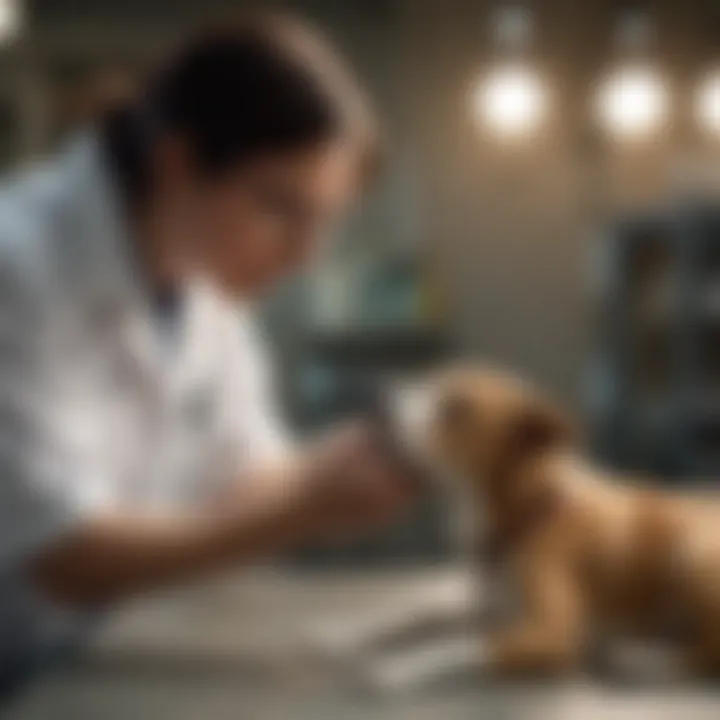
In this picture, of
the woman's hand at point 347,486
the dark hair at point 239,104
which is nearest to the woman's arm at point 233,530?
the woman's hand at point 347,486

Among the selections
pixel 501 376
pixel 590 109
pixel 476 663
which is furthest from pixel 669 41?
pixel 476 663

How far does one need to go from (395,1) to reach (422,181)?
0.25 feet

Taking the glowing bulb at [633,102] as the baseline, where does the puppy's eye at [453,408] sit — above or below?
below

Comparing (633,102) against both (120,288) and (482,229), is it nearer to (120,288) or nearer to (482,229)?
(482,229)

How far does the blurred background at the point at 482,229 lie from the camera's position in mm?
610

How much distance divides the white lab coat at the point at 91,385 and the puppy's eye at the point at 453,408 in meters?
0.07

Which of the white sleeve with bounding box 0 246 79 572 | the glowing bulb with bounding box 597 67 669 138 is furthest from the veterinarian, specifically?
the glowing bulb with bounding box 597 67 669 138

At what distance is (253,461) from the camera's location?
0.63 m

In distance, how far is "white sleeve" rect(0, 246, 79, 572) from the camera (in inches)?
23.6

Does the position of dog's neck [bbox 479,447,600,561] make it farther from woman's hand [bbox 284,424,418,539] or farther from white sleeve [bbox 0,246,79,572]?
white sleeve [bbox 0,246,79,572]

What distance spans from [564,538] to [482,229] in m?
0.16

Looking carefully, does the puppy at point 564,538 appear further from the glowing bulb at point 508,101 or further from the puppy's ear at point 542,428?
the glowing bulb at point 508,101

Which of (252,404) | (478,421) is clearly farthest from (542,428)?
(252,404)

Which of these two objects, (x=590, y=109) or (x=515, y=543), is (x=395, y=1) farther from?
(x=515, y=543)
